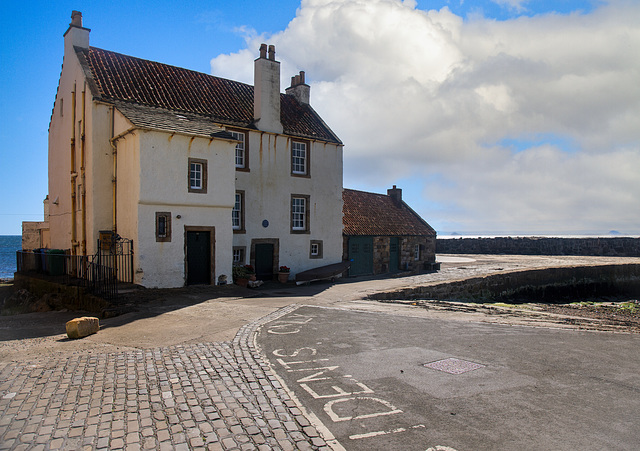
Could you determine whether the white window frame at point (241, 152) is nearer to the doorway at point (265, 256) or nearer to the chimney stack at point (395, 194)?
the doorway at point (265, 256)

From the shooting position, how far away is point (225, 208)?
19812mm

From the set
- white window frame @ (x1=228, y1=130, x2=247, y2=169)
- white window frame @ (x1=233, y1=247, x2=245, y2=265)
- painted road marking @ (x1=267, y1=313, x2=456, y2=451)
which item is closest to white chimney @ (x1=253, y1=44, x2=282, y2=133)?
white window frame @ (x1=228, y1=130, x2=247, y2=169)

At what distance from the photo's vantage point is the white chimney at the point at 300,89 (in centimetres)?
2811

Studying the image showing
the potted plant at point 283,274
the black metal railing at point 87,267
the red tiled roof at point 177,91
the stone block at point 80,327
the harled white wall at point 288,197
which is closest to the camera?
the stone block at point 80,327

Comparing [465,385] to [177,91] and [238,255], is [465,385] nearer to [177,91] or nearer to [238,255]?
[238,255]

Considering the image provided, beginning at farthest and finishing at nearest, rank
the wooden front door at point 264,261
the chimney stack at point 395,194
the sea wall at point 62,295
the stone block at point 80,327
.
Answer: the chimney stack at point 395,194 < the wooden front door at point 264,261 < the sea wall at point 62,295 < the stone block at point 80,327

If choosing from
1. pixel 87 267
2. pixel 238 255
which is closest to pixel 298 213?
pixel 238 255

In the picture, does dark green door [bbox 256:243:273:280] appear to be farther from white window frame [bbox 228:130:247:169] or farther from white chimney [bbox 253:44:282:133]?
white chimney [bbox 253:44:282:133]

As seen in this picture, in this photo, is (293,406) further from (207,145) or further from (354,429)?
(207,145)

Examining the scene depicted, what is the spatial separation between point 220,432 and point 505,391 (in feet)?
12.7

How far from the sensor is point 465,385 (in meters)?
6.59

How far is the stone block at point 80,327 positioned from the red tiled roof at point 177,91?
1244cm

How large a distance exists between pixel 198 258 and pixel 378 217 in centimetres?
1546

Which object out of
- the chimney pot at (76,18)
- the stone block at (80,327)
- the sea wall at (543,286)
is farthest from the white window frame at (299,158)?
the stone block at (80,327)
